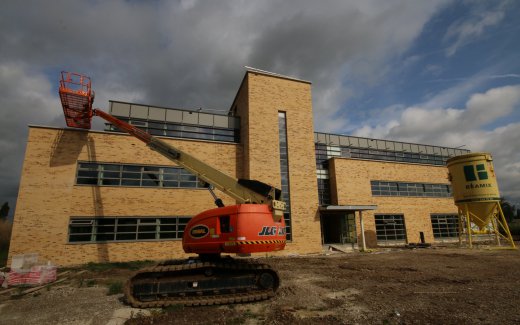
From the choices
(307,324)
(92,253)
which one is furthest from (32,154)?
(307,324)

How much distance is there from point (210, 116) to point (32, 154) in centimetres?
1173

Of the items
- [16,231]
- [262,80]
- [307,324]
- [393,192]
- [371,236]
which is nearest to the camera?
[307,324]

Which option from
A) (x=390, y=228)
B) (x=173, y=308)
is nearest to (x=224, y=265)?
(x=173, y=308)

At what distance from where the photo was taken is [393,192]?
87.9 feet

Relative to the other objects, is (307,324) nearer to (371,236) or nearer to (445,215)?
(371,236)

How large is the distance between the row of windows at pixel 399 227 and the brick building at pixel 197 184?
10 centimetres

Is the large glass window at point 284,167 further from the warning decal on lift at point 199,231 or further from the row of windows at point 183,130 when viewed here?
the warning decal on lift at point 199,231

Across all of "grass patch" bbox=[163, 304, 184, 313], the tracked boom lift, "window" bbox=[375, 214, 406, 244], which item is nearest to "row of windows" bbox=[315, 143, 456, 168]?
"window" bbox=[375, 214, 406, 244]

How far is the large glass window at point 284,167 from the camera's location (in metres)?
20.0

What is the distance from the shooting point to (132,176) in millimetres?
18031

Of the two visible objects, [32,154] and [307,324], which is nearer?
[307,324]

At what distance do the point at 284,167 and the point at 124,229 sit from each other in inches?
466

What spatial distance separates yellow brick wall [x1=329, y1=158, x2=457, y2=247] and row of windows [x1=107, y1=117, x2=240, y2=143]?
1031 centimetres

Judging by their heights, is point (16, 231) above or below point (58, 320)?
above
